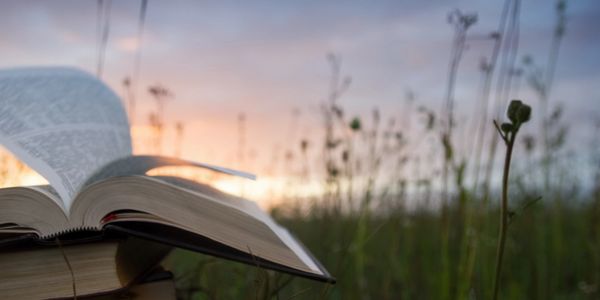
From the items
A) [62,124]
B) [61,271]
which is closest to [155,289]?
[61,271]

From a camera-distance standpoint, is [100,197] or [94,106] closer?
[100,197]

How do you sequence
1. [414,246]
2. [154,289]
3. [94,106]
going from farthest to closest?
[414,246] < [94,106] < [154,289]

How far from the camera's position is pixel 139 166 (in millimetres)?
1020

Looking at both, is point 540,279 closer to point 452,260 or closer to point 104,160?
point 452,260

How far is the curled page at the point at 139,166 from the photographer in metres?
0.97

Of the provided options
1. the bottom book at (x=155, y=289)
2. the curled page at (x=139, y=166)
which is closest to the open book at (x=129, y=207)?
the curled page at (x=139, y=166)

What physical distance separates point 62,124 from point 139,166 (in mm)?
254

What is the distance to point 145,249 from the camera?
1106 mm

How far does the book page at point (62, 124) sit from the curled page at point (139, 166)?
0.17 ft

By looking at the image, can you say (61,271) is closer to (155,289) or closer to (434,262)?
(155,289)

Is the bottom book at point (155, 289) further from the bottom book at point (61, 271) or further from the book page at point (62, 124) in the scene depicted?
the book page at point (62, 124)

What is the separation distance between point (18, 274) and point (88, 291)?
0.13 metres

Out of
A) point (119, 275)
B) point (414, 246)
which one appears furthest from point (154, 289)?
point (414, 246)

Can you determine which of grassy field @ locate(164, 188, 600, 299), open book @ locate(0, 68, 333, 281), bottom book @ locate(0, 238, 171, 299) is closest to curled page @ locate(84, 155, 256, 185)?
open book @ locate(0, 68, 333, 281)
